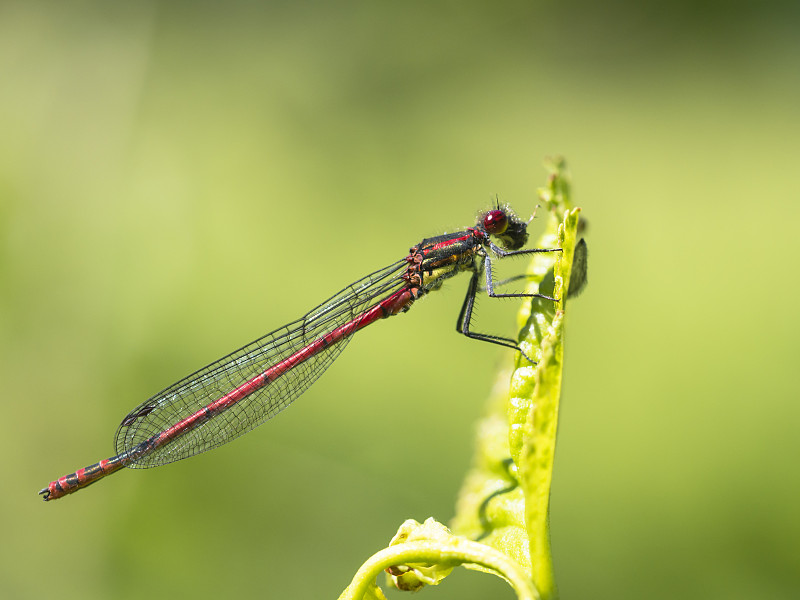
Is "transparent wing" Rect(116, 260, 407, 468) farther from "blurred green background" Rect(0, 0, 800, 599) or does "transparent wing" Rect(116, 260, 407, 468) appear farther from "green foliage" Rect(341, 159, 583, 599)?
"green foliage" Rect(341, 159, 583, 599)

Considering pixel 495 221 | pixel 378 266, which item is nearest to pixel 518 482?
pixel 495 221

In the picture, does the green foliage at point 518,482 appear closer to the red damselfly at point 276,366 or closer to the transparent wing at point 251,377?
the red damselfly at point 276,366

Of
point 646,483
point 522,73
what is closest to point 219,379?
point 646,483

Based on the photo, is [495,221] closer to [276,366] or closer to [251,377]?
[276,366]

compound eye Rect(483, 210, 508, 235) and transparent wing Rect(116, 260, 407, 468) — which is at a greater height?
compound eye Rect(483, 210, 508, 235)

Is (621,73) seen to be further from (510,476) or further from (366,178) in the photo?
(510,476)

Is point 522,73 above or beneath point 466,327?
above

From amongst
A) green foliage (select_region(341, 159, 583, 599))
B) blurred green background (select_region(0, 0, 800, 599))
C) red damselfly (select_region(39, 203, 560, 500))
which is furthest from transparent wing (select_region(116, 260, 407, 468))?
green foliage (select_region(341, 159, 583, 599))
